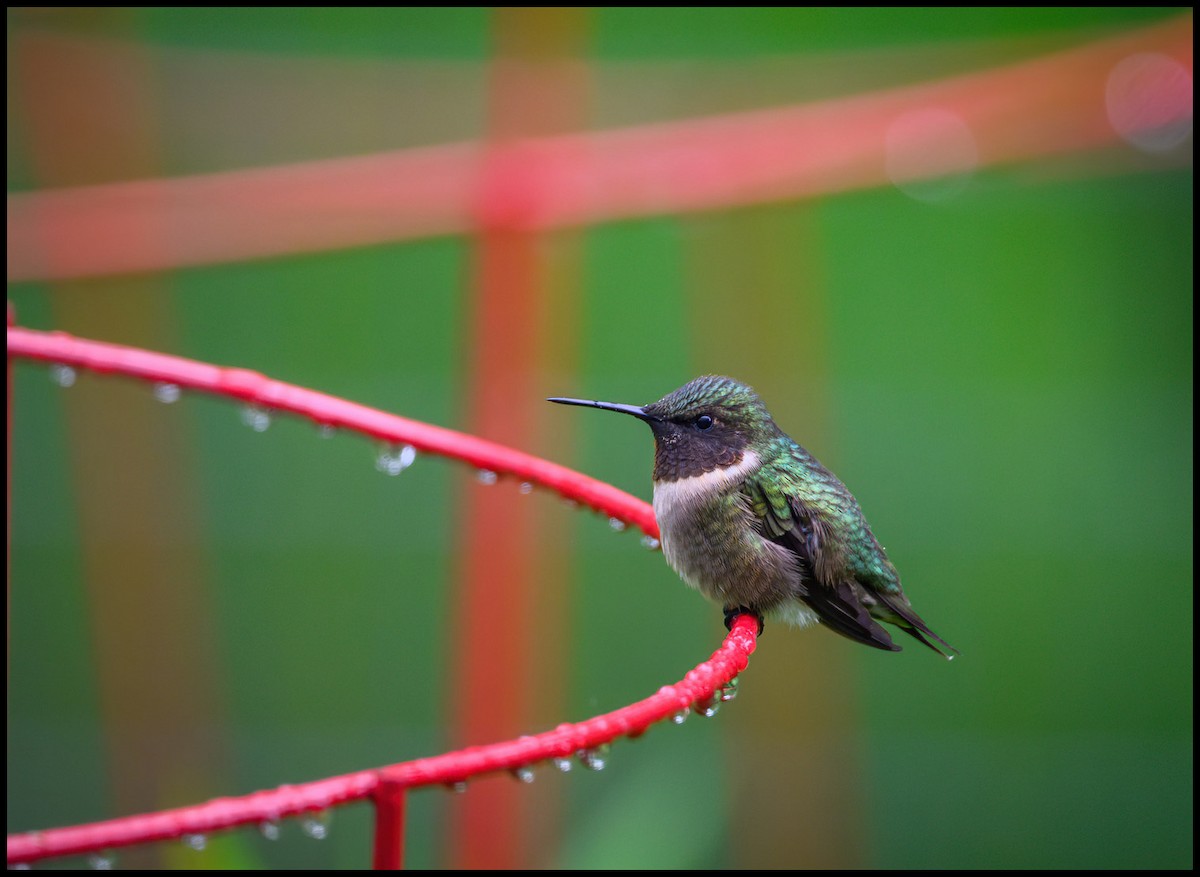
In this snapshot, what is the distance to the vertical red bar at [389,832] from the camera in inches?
13.9

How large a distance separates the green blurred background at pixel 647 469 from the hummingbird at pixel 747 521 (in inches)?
51.3

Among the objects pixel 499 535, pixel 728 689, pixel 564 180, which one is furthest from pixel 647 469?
pixel 728 689

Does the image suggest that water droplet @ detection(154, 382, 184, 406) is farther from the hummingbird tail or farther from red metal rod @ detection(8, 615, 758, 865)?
the hummingbird tail

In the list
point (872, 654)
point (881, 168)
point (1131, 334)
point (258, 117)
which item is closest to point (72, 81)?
point (258, 117)

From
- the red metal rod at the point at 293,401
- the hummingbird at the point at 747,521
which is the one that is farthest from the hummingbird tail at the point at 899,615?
the red metal rod at the point at 293,401

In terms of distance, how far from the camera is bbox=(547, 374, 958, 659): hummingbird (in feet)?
2.75

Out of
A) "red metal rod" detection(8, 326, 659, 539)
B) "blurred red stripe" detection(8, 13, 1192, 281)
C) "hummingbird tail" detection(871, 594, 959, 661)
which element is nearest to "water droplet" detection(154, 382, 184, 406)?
"red metal rod" detection(8, 326, 659, 539)

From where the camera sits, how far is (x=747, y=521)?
0.87 meters

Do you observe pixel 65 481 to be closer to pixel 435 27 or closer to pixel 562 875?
pixel 435 27

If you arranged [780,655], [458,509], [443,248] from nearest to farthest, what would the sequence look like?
1. [458,509]
2. [780,655]
3. [443,248]

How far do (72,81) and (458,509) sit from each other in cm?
171

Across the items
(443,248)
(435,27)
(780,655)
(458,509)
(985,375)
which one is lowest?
(780,655)

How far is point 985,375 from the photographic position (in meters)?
3.20

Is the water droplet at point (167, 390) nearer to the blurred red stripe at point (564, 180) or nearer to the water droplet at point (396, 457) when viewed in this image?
the water droplet at point (396, 457)
